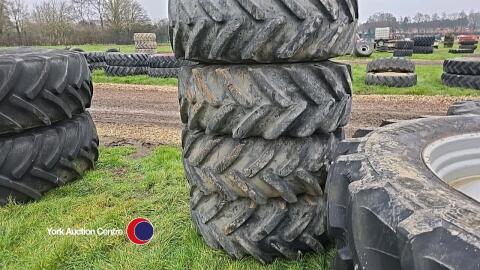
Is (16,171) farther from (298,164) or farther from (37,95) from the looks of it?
Result: (298,164)

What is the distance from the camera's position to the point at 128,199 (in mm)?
2883

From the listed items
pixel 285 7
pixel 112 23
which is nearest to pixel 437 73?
pixel 285 7

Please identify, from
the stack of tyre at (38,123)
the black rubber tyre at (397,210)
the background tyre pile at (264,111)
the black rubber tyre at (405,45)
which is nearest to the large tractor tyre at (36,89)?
the stack of tyre at (38,123)

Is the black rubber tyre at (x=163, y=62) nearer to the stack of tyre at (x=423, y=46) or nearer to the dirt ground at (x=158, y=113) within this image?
the dirt ground at (x=158, y=113)

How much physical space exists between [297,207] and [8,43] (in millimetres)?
37132

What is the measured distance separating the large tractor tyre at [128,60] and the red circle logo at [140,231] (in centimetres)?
1026

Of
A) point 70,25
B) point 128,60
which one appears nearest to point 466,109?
point 128,60

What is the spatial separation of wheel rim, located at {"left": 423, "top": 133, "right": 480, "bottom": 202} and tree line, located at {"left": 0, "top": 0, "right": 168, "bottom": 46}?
33.8 meters

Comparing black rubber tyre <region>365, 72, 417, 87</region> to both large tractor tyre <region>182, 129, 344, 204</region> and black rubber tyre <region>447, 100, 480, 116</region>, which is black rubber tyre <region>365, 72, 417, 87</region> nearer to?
black rubber tyre <region>447, 100, 480, 116</region>

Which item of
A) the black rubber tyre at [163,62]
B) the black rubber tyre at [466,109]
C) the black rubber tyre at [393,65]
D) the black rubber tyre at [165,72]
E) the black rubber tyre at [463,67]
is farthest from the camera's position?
the black rubber tyre at [163,62]

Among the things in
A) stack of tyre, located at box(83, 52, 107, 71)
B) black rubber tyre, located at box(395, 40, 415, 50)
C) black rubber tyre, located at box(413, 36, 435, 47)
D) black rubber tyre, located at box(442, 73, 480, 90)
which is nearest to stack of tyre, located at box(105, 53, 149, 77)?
stack of tyre, located at box(83, 52, 107, 71)

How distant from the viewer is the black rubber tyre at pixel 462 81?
807cm

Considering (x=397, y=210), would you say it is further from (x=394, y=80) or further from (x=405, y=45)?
(x=405, y=45)

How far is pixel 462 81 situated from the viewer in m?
8.29
